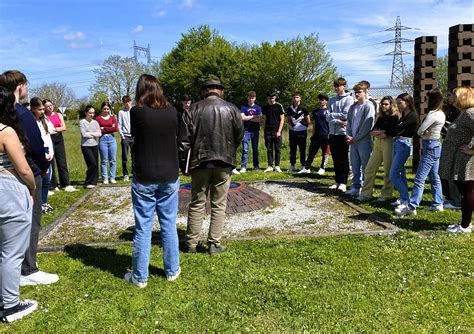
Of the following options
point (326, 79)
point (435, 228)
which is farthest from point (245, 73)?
point (435, 228)

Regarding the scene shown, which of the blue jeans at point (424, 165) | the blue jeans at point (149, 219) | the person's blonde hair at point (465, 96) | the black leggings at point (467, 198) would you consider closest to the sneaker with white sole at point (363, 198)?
the blue jeans at point (424, 165)

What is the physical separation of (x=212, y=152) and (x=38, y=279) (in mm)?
2282

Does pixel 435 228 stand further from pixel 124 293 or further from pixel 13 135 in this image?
pixel 13 135

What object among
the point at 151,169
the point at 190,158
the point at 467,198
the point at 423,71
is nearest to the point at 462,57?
the point at 423,71

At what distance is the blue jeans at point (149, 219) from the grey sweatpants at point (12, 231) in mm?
974

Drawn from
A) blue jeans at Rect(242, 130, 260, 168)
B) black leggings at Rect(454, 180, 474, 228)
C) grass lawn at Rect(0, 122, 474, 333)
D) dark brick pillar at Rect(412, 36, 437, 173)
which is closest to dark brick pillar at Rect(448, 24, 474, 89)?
dark brick pillar at Rect(412, 36, 437, 173)

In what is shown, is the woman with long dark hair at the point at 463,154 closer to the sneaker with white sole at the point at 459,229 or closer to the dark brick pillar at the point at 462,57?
the sneaker with white sole at the point at 459,229

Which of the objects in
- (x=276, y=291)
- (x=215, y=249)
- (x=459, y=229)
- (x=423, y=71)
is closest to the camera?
(x=276, y=291)

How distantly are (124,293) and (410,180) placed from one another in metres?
7.26

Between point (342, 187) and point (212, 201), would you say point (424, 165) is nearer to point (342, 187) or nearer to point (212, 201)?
point (342, 187)

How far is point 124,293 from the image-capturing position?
4031 millimetres

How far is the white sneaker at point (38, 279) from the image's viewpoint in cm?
432

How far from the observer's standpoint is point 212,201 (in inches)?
Result: 203

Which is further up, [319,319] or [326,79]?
[326,79]
